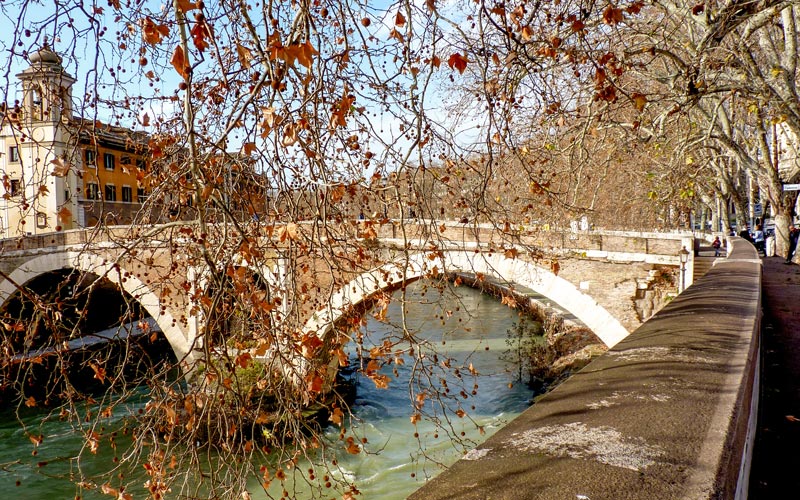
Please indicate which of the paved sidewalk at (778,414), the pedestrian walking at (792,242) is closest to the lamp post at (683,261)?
the pedestrian walking at (792,242)

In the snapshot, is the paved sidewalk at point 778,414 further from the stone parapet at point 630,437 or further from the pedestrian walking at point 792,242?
the pedestrian walking at point 792,242

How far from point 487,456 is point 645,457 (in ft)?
1.01

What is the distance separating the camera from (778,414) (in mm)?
2291

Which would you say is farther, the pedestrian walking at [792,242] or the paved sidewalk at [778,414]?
the pedestrian walking at [792,242]

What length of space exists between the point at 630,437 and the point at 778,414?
4.82 ft

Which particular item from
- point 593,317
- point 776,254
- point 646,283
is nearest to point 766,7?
point 646,283

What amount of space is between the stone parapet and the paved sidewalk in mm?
334

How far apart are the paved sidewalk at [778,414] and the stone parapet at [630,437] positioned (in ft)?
1.10

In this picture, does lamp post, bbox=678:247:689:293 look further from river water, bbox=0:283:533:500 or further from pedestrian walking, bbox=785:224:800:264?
pedestrian walking, bbox=785:224:800:264

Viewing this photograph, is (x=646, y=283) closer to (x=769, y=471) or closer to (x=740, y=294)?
(x=740, y=294)

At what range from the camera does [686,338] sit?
2.19 metres

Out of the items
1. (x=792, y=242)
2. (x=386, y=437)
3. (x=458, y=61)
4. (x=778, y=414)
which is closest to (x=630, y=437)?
(x=778, y=414)

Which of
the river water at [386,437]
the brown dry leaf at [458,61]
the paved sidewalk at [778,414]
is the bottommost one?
the river water at [386,437]

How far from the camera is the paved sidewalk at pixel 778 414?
1.75 m
